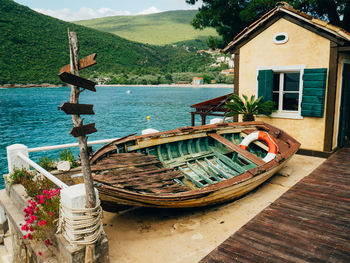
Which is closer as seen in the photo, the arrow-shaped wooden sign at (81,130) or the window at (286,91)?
the arrow-shaped wooden sign at (81,130)

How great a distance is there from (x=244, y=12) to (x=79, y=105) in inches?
441

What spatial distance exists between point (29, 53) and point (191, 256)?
8388 cm

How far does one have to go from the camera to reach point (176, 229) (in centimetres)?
482

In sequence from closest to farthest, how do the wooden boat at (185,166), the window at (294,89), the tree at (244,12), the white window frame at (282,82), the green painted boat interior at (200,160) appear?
1. the wooden boat at (185,166)
2. the green painted boat interior at (200,160)
3. the window at (294,89)
4. the white window frame at (282,82)
5. the tree at (244,12)

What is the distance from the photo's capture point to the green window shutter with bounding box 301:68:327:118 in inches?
320

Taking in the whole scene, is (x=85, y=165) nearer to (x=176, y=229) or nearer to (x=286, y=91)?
(x=176, y=229)

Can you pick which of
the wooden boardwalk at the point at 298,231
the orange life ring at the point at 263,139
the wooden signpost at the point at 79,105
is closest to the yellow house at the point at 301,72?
the orange life ring at the point at 263,139

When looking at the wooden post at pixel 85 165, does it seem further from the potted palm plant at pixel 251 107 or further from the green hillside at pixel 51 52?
the green hillside at pixel 51 52

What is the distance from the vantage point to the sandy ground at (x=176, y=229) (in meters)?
4.12

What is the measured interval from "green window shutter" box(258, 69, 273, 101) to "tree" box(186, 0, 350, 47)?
4.01 m

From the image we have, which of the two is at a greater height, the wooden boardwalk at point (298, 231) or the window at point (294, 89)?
the window at point (294, 89)

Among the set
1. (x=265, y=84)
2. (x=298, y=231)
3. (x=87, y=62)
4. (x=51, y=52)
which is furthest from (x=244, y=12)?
(x=51, y=52)

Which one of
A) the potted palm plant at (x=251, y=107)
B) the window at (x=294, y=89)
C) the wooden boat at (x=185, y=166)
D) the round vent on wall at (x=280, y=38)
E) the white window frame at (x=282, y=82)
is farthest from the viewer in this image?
the potted palm plant at (x=251, y=107)

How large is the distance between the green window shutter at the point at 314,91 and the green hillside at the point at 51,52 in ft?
252
